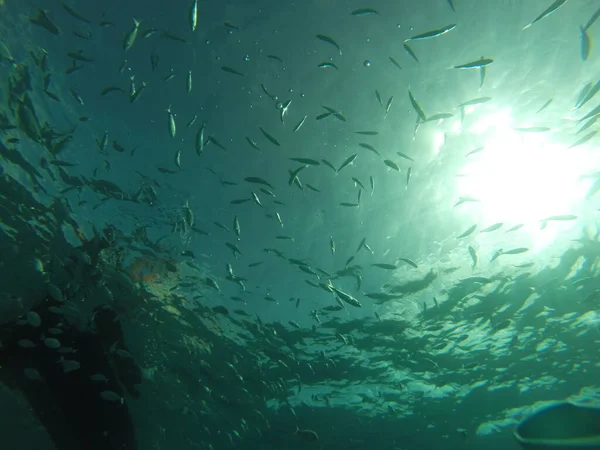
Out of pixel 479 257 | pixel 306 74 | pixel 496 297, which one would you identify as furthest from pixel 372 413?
pixel 306 74

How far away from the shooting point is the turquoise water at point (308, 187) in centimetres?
702

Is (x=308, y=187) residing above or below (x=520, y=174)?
below

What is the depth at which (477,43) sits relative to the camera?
721cm

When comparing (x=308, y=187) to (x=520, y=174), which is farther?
(x=308, y=187)

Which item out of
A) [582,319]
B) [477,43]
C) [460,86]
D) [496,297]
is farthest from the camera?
[582,319]

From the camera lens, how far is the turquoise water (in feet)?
23.0

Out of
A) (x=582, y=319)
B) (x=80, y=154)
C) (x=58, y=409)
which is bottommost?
(x=58, y=409)

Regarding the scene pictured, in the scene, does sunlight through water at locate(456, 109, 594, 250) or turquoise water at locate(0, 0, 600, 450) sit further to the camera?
sunlight through water at locate(456, 109, 594, 250)

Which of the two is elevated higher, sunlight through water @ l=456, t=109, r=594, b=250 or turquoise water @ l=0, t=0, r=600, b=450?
sunlight through water @ l=456, t=109, r=594, b=250

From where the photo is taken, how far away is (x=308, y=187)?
950 cm

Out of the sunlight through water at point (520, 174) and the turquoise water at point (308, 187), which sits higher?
the sunlight through water at point (520, 174)

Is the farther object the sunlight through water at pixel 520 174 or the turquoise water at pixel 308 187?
the sunlight through water at pixel 520 174

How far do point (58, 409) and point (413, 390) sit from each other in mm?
18533

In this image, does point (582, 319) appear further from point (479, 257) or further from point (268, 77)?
point (268, 77)
